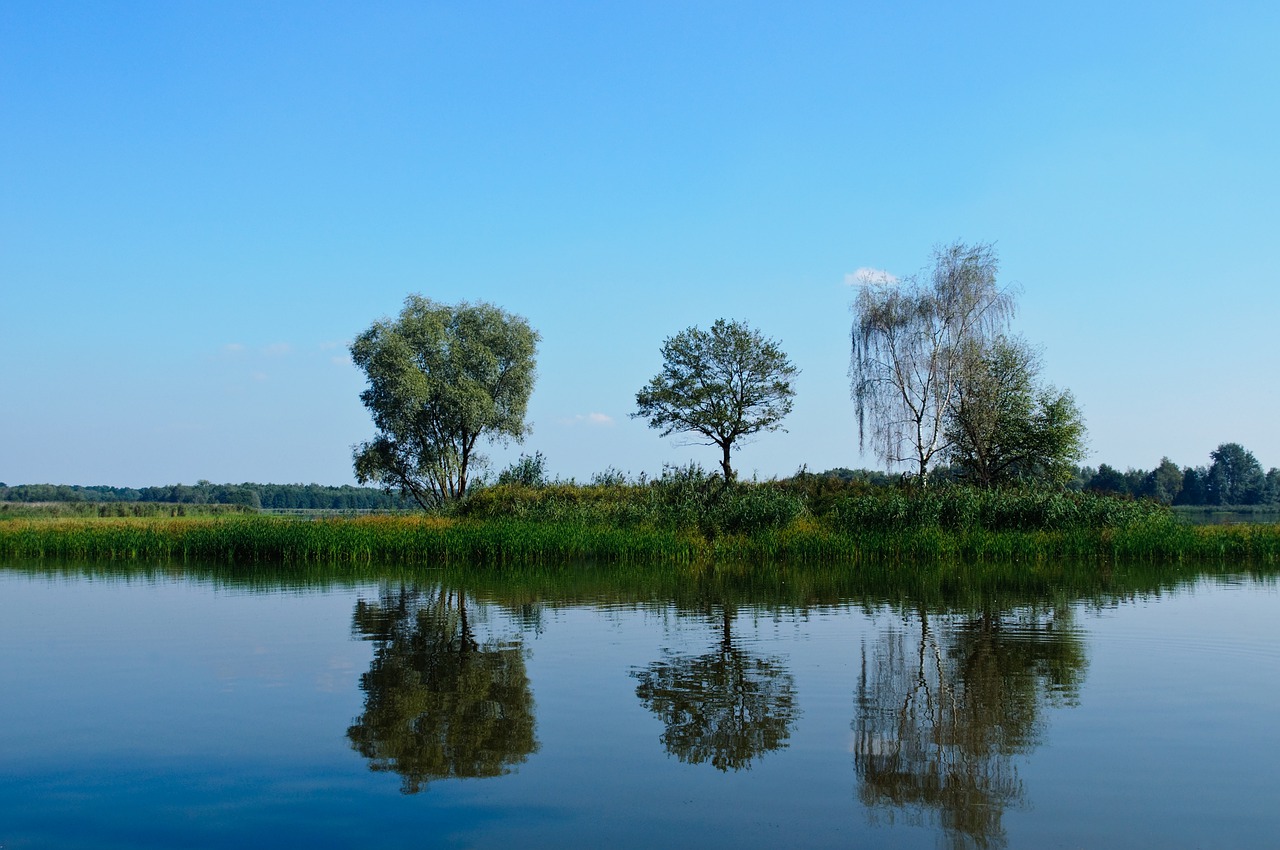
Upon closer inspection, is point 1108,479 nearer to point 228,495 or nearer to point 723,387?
point 723,387

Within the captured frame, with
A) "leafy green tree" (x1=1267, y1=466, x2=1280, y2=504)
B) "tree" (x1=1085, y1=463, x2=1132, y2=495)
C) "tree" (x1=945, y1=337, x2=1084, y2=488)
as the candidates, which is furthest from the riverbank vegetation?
"leafy green tree" (x1=1267, y1=466, x2=1280, y2=504)

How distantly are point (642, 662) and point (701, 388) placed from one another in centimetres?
4273

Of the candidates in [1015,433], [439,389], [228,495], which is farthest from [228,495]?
[1015,433]

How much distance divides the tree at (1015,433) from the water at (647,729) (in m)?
30.0

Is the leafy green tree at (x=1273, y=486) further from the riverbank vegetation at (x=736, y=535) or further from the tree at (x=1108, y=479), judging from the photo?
the riverbank vegetation at (x=736, y=535)

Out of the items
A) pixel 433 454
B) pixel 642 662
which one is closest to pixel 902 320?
pixel 433 454

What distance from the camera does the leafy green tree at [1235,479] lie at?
9006 centimetres

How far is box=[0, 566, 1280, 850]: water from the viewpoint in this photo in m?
6.91

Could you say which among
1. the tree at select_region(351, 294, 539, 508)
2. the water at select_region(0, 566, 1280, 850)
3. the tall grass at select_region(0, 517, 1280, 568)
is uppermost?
the tree at select_region(351, 294, 539, 508)

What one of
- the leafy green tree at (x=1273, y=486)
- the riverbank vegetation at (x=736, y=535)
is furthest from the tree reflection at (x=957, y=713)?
the leafy green tree at (x=1273, y=486)

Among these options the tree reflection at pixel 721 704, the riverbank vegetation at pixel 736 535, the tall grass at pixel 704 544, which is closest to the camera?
the tree reflection at pixel 721 704

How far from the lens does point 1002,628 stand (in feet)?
52.1

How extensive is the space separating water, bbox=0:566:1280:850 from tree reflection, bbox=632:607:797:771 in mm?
47

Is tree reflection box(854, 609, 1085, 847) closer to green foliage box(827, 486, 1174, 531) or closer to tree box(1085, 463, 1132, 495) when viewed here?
green foliage box(827, 486, 1174, 531)
